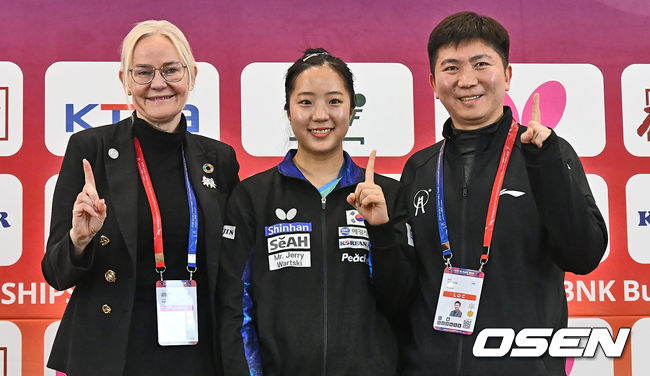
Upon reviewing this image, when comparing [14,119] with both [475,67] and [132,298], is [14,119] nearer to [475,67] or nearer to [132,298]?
[132,298]

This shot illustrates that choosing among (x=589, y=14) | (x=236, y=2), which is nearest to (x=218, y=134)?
(x=236, y=2)

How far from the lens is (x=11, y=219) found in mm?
3109

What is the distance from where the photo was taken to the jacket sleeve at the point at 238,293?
1914mm

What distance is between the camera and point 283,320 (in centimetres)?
192

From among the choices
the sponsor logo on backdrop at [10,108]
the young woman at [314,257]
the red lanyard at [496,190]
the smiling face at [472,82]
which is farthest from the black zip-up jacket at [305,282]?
the sponsor logo on backdrop at [10,108]

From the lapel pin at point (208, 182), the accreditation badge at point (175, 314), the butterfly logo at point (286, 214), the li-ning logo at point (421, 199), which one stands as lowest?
the accreditation badge at point (175, 314)

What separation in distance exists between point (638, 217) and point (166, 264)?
2.41m

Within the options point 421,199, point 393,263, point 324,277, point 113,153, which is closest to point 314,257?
point 324,277

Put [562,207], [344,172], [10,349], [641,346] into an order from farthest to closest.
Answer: [641,346] < [10,349] < [344,172] < [562,207]

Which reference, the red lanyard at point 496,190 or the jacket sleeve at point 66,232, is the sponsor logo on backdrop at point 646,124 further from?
the jacket sleeve at point 66,232

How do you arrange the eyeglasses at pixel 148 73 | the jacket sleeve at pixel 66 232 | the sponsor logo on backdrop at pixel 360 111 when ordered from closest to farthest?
the jacket sleeve at pixel 66 232
the eyeglasses at pixel 148 73
the sponsor logo on backdrop at pixel 360 111

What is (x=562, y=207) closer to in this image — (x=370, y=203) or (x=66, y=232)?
(x=370, y=203)

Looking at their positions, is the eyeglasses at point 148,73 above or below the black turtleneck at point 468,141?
above

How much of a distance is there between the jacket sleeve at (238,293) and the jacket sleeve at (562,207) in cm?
86
